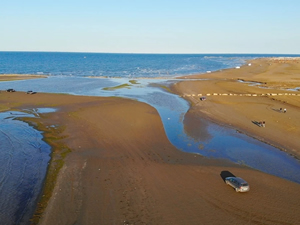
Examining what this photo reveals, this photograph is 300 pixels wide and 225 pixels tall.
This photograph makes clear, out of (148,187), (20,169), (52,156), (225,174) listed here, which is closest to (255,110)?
(225,174)

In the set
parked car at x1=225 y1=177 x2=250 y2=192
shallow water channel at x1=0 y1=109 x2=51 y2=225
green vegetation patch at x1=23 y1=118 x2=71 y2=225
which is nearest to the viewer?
shallow water channel at x1=0 y1=109 x2=51 y2=225

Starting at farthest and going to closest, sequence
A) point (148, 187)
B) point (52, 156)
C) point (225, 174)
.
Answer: point (52, 156) < point (225, 174) < point (148, 187)

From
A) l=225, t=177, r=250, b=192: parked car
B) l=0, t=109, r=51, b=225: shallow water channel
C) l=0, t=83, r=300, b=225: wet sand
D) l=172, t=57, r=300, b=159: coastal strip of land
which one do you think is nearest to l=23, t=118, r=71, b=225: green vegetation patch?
l=0, t=83, r=300, b=225: wet sand

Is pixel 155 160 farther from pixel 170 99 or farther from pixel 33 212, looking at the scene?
pixel 170 99

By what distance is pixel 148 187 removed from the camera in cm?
2258

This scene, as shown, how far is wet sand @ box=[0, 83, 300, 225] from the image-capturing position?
61.8ft

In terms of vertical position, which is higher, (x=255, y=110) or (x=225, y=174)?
(x=255, y=110)

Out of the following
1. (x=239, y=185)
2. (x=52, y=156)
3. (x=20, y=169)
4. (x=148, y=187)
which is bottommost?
(x=148, y=187)

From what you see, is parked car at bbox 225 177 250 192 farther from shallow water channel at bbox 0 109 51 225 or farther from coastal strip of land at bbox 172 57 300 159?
shallow water channel at bbox 0 109 51 225

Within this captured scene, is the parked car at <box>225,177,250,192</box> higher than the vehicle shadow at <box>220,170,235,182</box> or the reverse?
higher

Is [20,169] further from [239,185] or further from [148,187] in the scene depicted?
[239,185]

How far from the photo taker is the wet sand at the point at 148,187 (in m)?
18.8

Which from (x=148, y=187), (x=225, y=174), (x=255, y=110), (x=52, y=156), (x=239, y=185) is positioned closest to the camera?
(x=239, y=185)

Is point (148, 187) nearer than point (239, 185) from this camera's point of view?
No
